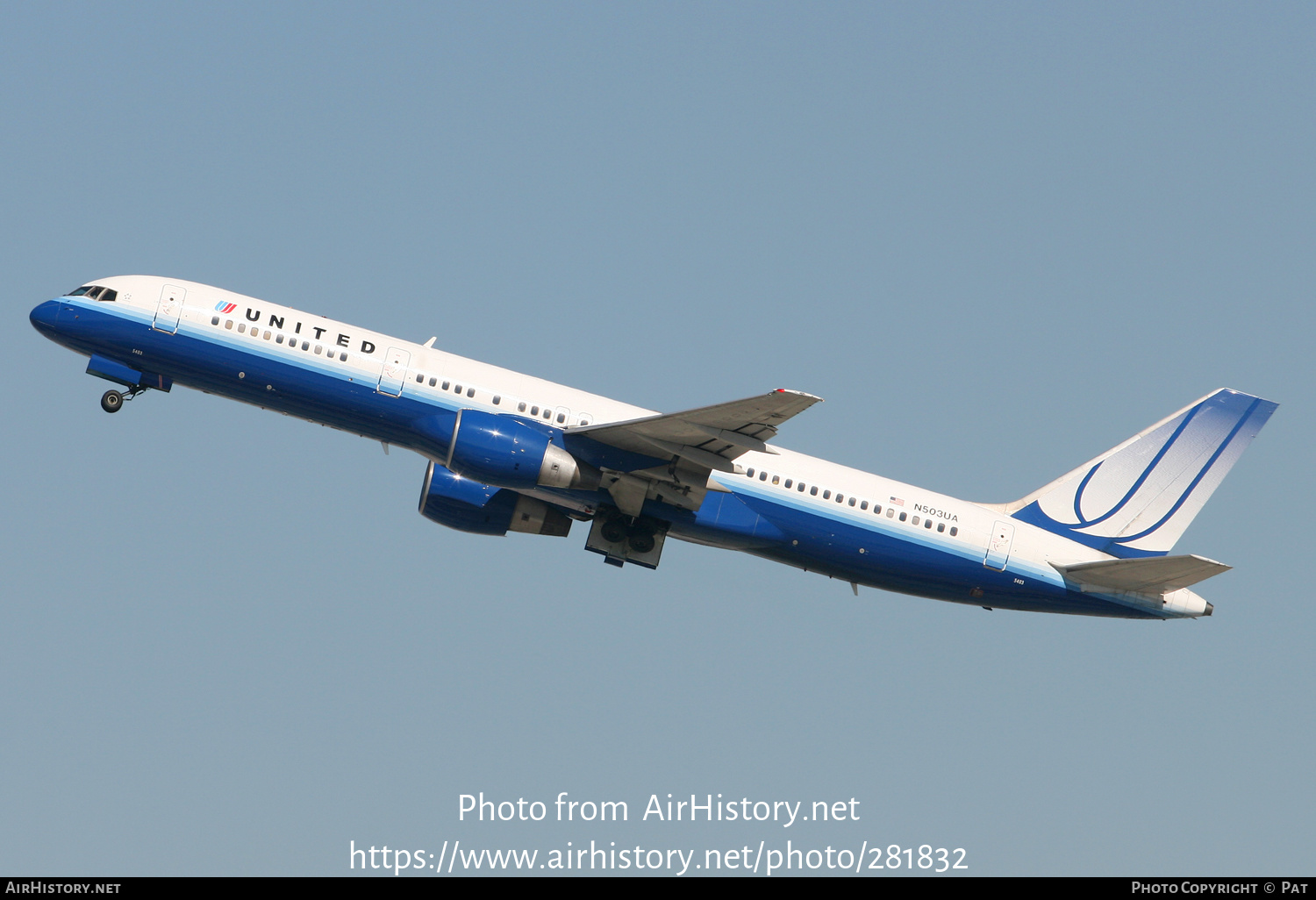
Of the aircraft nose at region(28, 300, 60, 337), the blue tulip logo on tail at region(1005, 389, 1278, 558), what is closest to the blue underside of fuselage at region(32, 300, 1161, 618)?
the aircraft nose at region(28, 300, 60, 337)

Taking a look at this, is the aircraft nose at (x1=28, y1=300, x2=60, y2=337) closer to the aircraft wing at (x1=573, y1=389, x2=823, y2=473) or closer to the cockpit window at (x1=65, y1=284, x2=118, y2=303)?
the cockpit window at (x1=65, y1=284, x2=118, y2=303)

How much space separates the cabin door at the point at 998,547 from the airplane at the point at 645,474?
0.21 ft

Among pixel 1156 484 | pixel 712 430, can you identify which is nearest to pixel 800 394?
pixel 712 430

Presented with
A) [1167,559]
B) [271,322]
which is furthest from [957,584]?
[271,322]

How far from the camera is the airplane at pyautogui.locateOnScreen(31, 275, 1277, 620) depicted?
41.3 meters

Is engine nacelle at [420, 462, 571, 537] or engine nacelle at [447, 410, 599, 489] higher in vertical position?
engine nacelle at [447, 410, 599, 489]

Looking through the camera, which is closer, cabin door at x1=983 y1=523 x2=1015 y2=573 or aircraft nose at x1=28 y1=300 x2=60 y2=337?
aircraft nose at x1=28 y1=300 x2=60 y2=337

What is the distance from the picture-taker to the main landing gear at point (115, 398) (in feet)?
141

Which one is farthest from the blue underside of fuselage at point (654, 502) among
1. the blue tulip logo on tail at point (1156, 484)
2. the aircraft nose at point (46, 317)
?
the blue tulip logo on tail at point (1156, 484)

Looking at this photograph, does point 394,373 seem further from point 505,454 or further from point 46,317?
point 46,317

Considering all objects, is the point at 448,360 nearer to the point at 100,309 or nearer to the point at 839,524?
the point at 100,309

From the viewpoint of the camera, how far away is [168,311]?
4203 cm

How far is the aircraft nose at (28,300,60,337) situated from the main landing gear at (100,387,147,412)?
8.03 ft

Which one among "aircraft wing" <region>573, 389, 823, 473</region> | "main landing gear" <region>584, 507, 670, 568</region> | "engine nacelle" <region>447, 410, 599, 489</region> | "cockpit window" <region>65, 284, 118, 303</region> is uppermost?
"cockpit window" <region>65, 284, 118, 303</region>
